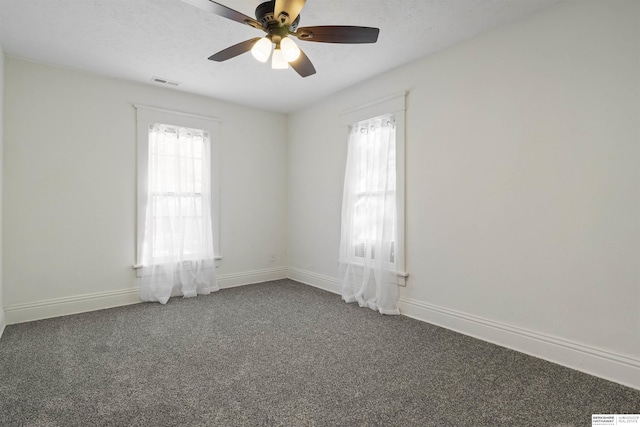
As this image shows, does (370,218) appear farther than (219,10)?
Yes

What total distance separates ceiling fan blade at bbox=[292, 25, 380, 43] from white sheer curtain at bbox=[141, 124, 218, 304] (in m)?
2.78

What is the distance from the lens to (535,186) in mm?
2678

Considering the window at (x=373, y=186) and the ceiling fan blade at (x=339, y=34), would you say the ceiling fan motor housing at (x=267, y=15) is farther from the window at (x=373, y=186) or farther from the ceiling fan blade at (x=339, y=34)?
the window at (x=373, y=186)

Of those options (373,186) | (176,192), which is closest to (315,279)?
(373,186)

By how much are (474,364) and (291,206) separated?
358 centimetres

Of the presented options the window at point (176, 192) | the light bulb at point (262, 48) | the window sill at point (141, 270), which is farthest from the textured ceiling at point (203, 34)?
the window sill at point (141, 270)

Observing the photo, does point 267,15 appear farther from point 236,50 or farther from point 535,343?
point 535,343

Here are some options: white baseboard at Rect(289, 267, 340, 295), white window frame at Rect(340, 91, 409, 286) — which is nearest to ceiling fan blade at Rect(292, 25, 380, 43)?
white window frame at Rect(340, 91, 409, 286)

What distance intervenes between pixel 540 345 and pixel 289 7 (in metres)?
3.01

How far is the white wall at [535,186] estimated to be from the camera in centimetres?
228

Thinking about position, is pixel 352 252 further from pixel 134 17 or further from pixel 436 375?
pixel 134 17

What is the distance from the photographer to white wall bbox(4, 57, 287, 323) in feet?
11.3

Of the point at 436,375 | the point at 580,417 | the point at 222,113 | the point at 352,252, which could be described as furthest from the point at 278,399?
the point at 222,113

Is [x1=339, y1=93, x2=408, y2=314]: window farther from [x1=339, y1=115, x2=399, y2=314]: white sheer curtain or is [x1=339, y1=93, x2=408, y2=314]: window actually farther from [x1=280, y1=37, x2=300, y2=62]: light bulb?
[x1=280, y1=37, x2=300, y2=62]: light bulb
